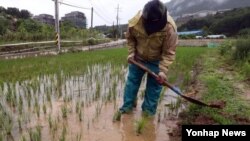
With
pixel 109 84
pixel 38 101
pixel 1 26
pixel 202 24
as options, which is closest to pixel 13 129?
Answer: pixel 38 101

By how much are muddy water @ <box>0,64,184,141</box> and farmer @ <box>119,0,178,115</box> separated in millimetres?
284

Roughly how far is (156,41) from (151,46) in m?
0.11

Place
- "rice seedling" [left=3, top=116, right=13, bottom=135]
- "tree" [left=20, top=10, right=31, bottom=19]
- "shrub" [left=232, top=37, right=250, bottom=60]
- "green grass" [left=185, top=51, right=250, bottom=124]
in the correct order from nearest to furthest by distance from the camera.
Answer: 1. "rice seedling" [left=3, top=116, right=13, bottom=135]
2. "green grass" [left=185, top=51, right=250, bottom=124]
3. "shrub" [left=232, top=37, right=250, bottom=60]
4. "tree" [left=20, top=10, right=31, bottom=19]

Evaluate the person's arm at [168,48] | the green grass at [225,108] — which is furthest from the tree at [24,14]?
the person's arm at [168,48]

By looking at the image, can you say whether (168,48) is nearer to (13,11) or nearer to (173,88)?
(173,88)

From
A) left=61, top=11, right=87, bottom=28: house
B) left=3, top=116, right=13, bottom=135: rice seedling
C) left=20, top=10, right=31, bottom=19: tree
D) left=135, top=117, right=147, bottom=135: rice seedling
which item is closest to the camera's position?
left=3, top=116, right=13, bottom=135: rice seedling

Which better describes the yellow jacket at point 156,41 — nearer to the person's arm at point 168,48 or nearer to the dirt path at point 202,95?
the person's arm at point 168,48

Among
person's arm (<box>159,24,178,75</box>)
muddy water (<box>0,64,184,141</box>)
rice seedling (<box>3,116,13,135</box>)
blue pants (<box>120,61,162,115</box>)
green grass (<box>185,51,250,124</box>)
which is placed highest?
person's arm (<box>159,24,178,75</box>)

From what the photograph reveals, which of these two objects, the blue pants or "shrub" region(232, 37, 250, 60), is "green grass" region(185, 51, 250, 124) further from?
"shrub" region(232, 37, 250, 60)

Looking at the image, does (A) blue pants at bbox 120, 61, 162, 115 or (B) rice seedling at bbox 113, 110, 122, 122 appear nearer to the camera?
(B) rice seedling at bbox 113, 110, 122, 122

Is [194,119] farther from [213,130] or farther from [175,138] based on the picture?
[213,130]

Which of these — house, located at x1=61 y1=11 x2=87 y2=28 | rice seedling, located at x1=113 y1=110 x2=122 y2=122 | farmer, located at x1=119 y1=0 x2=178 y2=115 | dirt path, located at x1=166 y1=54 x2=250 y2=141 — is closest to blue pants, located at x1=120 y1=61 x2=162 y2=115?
farmer, located at x1=119 y1=0 x2=178 y2=115

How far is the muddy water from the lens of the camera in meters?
3.50

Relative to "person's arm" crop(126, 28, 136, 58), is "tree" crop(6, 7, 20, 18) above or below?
above
